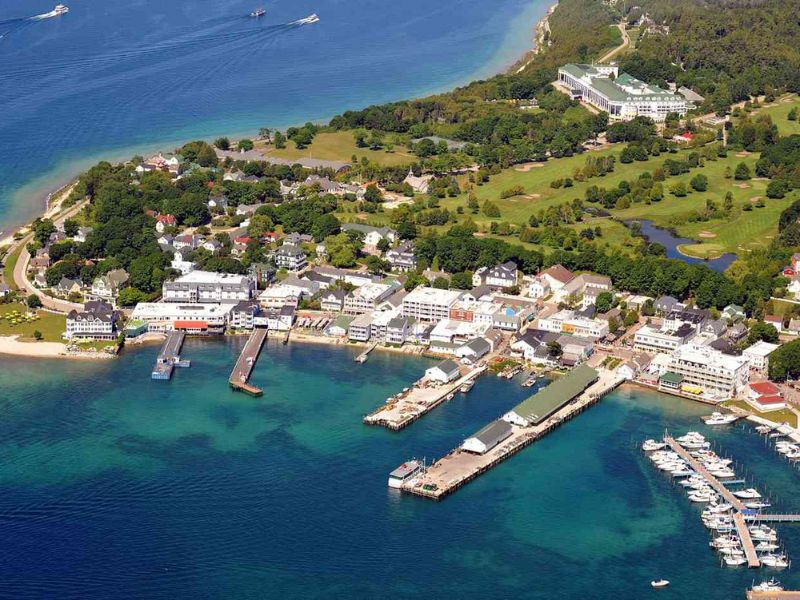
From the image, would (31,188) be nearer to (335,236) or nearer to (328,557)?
(335,236)

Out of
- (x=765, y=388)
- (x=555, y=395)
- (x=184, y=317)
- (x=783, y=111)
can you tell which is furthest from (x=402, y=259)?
(x=783, y=111)

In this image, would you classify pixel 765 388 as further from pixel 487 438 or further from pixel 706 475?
pixel 487 438

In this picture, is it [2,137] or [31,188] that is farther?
[2,137]

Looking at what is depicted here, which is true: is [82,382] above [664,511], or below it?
above

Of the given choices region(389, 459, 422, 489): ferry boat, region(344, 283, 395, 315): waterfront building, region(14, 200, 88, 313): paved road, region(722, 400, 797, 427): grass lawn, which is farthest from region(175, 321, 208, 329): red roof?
region(722, 400, 797, 427): grass lawn

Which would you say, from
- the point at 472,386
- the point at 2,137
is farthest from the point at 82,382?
the point at 2,137

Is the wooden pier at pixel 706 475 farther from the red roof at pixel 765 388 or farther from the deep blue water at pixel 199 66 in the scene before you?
the deep blue water at pixel 199 66
